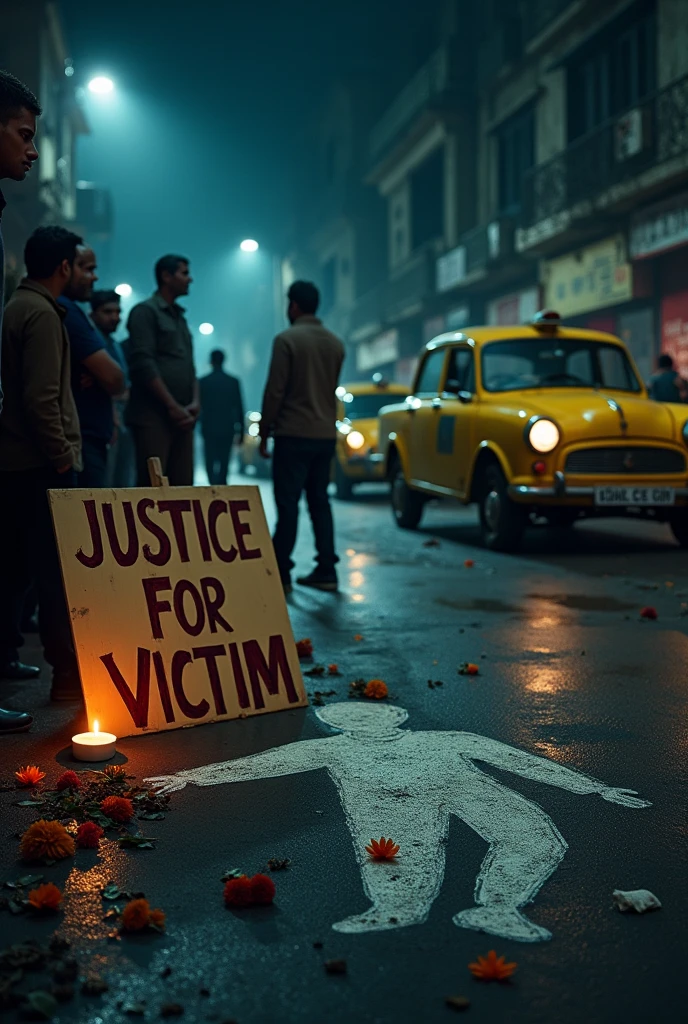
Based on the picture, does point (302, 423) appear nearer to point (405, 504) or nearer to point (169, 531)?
point (169, 531)

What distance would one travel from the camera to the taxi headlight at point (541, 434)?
10.1 m

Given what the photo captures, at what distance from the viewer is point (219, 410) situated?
14.2 metres

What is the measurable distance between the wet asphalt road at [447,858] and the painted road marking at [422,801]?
5 centimetres

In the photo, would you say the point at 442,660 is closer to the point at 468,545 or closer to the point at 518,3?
the point at 468,545

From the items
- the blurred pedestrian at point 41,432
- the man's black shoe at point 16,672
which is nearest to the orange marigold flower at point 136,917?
the blurred pedestrian at point 41,432

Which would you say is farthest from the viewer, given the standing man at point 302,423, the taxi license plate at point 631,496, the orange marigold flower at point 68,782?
the taxi license plate at point 631,496

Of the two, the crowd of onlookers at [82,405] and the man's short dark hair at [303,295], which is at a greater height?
the man's short dark hair at [303,295]

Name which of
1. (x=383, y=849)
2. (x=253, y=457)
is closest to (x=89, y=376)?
(x=383, y=849)

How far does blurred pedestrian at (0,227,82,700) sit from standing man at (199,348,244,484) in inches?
356

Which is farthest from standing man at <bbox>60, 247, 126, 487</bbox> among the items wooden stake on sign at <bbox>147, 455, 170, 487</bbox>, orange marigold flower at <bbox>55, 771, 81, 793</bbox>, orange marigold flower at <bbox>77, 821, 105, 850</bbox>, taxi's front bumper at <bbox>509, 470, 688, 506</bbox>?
taxi's front bumper at <bbox>509, 470, 688, 506</bbox>

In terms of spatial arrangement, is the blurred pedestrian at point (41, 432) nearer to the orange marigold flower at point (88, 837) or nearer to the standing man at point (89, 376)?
the standing man at point (89, 376)

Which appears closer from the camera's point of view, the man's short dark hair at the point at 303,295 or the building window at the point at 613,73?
the man's short dark hair at the point at 303,295

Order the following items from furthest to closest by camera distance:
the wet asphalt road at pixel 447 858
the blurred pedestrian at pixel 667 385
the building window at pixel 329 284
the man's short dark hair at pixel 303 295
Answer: the building window at pixel 329 284
the blurred pedestrian at pixel 667 385
the man's short dark hair at pixel 303 295
the wet asphalt road at pixel 447 858

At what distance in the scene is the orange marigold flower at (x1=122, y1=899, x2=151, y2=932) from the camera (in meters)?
2.63
